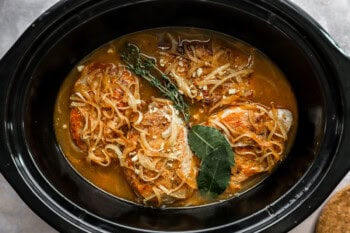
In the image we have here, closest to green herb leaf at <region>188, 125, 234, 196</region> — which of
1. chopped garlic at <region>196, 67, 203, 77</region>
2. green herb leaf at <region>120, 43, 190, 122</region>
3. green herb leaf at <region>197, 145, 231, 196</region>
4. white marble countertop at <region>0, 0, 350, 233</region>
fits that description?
green herb leaf at <region>197, 145, 231, 196</region>

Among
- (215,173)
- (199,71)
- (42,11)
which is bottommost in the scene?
(215,173)

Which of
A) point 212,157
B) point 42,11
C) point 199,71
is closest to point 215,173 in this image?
point 212,157

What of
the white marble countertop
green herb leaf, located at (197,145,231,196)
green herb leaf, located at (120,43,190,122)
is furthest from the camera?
the white marble countertop

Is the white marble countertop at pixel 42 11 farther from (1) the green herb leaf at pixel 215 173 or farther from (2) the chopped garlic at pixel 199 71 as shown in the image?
(1) the green herb leaf at pixel 215 173

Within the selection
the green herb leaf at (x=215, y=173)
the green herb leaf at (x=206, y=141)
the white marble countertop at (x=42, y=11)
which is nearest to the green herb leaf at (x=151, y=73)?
the green herb leaf at (x=206, y=141)

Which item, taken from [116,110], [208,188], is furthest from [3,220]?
[208,188]

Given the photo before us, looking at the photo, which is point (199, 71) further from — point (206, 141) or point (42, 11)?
→ point (42, 11)

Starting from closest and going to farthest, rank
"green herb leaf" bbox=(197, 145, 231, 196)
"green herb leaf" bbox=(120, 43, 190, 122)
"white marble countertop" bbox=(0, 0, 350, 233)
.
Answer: "green herb leaf" bbox=(197, 145, 231, 196) → "green herb leaf" bbox=(120, 43, 190, 122) → "white marble countertop" bbox=(0, 0, 350, 233)

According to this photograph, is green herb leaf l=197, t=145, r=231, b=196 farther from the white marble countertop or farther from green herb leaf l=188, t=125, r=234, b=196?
the white marble countertop
